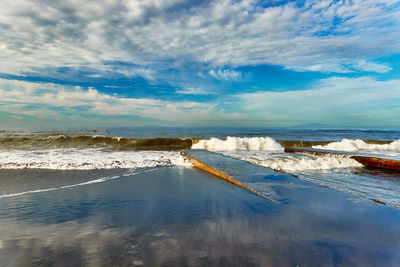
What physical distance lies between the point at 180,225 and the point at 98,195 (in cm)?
182

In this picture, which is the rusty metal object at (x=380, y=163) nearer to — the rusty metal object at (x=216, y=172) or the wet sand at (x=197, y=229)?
→ the wet sand at (x=197, y=229)

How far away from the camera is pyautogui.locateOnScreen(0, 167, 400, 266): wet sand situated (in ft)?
4.92

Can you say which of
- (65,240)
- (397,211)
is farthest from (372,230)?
(65,240)

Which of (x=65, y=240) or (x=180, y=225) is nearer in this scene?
(x=65, y=240)

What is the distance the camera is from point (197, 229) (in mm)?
1985

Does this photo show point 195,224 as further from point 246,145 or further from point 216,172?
point 246,145

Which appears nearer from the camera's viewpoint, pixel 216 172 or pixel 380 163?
pixel 216 172

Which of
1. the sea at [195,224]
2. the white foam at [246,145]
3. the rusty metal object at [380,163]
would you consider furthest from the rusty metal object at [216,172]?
the white foam at [246,145]

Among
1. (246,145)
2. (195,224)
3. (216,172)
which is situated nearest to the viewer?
(195,224)

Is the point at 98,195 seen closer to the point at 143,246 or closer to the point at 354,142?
the point at 143,246

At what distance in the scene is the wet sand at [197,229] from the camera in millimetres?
1500

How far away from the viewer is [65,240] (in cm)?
180

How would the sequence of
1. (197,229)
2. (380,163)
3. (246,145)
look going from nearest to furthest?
(197,229) → (380,163) → (246,145)

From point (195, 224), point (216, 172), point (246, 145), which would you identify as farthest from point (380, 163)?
point (246, 145)
